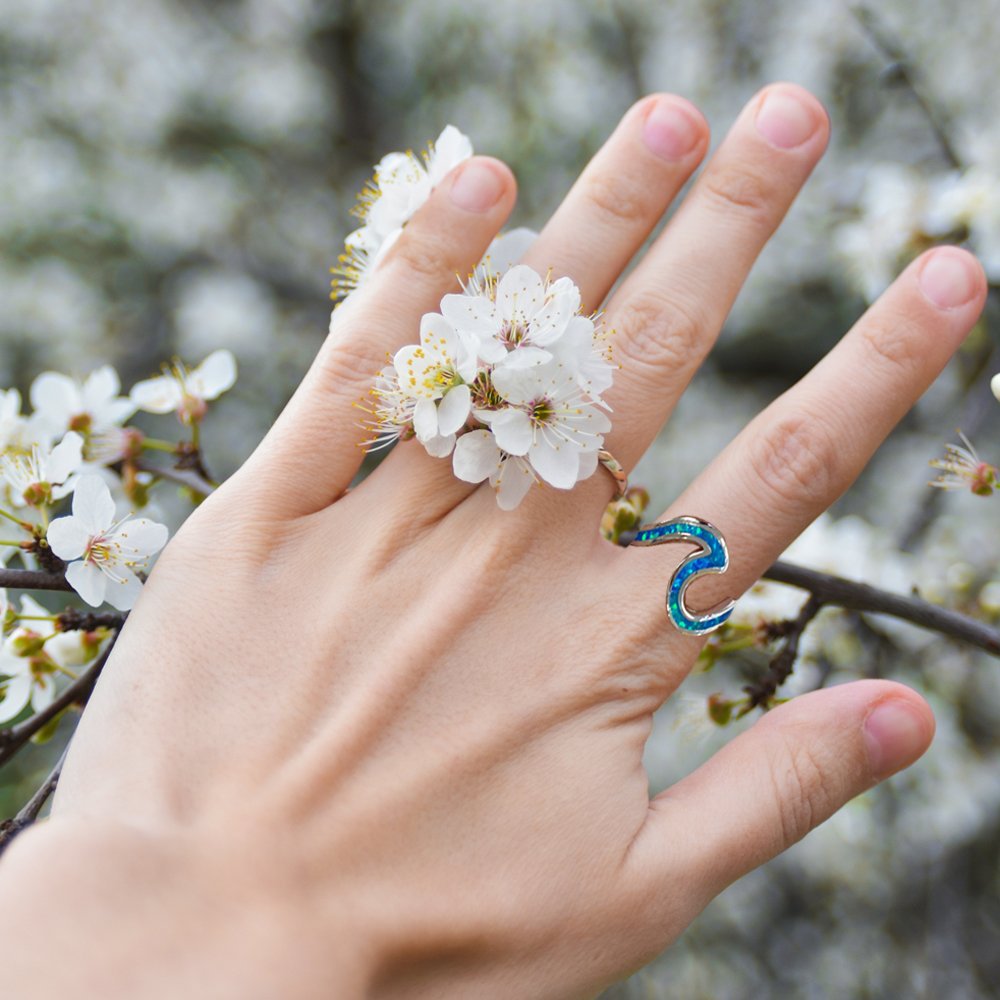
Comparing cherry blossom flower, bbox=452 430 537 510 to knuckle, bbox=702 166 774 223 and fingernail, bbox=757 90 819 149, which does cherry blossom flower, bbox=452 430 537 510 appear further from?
fingernail, bbox=757 90 819 149

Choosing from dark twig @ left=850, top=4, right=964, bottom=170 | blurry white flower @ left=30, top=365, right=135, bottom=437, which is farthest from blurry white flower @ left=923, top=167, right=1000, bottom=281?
blurry white flower @ left=30, top=365, right=135, bottom=437

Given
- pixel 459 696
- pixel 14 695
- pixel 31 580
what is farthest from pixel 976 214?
pixel 14 695

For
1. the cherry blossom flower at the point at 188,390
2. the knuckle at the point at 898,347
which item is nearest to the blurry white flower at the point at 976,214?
the knuckle at the point at 898,347

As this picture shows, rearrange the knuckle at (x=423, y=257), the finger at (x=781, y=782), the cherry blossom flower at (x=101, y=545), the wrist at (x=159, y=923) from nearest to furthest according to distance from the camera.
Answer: the wrist at (x=159, y=923) < the finger at (x=781, y=782) < the cherry blossom flower at (x=101, y=545) < the knuckle at (x=423, y=257)

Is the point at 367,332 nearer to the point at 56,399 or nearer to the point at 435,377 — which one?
the point at 435,377

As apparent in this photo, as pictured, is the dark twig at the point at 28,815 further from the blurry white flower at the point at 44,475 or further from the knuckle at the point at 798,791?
the knuckle at the point at 798,791

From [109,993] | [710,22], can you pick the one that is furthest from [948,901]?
[710,22]
